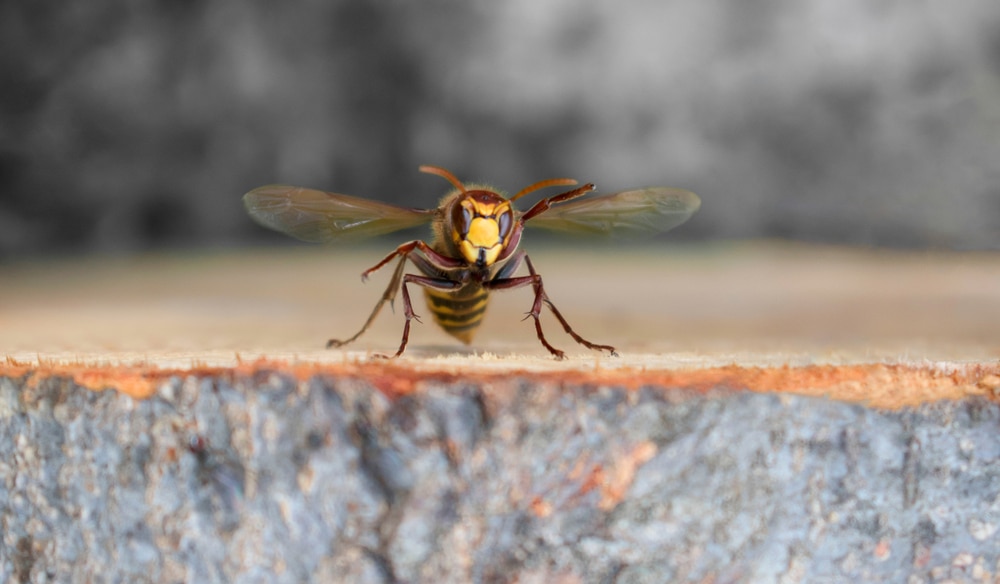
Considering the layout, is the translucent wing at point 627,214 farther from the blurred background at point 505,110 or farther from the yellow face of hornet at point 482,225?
the blurred background at point 505,110

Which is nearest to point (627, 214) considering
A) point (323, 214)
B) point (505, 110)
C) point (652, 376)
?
point (323, 214)

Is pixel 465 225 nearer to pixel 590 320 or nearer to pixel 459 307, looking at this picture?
pixel 459 307

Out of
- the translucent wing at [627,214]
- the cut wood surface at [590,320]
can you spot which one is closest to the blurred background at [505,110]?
the cut wood surface at [590,320]

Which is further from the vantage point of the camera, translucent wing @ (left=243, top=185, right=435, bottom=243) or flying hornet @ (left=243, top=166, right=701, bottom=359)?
translucent wing @ (left=243, top=185, right=435, bottom=243)

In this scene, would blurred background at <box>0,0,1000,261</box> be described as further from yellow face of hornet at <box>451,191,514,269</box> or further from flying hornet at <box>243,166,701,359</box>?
yellow face of hornet at <box>451,191,514,269</box>

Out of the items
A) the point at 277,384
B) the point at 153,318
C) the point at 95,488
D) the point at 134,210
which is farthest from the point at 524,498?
the point at 134,210

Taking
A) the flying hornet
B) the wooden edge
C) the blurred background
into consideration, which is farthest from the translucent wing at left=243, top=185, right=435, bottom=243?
the blurred background
